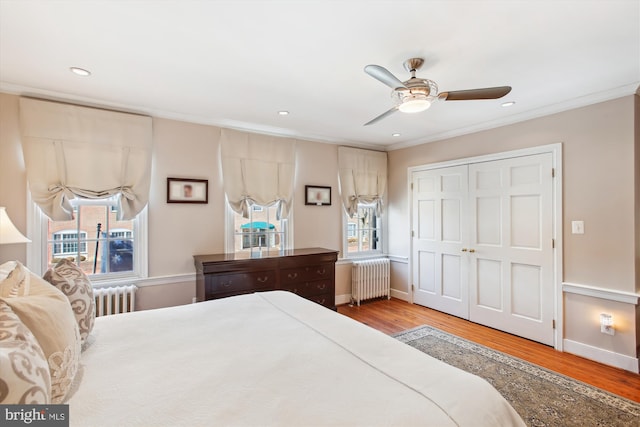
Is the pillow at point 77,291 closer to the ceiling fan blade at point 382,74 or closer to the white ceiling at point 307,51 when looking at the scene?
the white ceiling at point 307,51

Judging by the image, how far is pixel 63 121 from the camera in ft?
9.17

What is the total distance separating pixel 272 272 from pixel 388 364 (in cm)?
237

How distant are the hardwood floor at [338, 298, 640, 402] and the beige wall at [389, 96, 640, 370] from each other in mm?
233

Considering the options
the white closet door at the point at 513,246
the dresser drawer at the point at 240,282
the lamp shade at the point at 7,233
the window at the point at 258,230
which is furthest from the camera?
the window at the point at 258,230

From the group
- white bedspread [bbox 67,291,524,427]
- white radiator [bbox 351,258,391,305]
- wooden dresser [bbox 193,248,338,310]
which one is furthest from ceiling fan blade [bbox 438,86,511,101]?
white radiator [bbox 351,258,391,305]

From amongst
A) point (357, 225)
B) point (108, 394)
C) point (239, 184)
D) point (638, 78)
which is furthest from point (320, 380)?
point (357, 225)

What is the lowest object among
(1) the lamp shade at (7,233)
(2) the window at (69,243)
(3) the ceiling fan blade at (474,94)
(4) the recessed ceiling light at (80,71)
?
(2) the window at (69,243)

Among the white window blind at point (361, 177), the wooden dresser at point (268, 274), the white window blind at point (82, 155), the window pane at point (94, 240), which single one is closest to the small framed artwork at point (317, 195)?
the white window blind at point (361, 177)

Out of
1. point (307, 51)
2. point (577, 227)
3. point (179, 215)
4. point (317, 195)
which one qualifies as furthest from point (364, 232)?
point (307, 51)

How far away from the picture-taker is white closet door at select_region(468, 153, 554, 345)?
3.21m

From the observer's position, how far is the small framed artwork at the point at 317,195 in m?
4.29

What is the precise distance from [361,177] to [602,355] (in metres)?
3.38

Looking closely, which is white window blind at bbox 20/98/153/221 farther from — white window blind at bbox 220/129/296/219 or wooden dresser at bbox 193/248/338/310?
wooden dresser at bbox 193/248/338/310

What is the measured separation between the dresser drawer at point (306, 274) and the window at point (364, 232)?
89 cm
